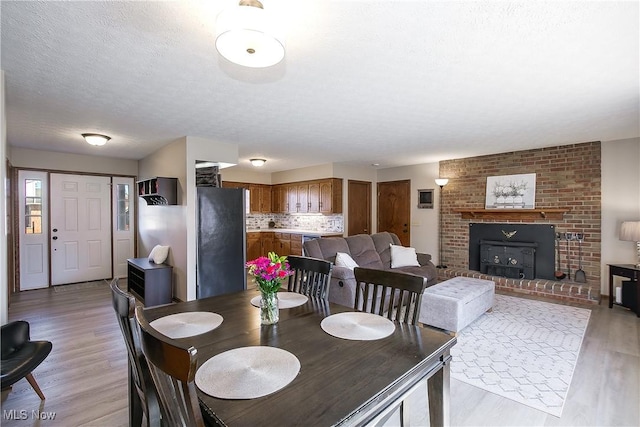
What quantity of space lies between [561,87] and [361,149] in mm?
3013

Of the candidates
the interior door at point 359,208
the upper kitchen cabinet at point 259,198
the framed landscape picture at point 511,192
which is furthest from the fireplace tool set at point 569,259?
the upper kitchen cabinet at point 259,198

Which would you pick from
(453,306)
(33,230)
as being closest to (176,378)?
(453,306)

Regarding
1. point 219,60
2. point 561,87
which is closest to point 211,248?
point 219,60

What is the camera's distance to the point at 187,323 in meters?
1.64

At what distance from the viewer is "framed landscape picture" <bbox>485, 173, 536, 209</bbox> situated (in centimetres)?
543

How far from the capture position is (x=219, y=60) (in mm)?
2225

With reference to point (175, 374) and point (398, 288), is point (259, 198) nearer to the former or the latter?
point (398, 288)

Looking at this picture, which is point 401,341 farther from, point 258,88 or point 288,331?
point 258,88

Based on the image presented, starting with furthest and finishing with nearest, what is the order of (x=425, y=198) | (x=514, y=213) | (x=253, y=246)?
(x=253, y=246) → (x=425, y=198) → (x=514, y=213)

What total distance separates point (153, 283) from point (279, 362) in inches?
154

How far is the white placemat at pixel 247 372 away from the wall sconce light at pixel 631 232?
507 cm

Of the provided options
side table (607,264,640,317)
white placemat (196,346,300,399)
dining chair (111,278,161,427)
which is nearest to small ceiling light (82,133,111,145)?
dining chair (111,278,161,427)

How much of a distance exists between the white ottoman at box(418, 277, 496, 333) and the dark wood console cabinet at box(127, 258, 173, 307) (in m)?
3.54

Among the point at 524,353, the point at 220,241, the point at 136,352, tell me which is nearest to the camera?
the point at 136,352
